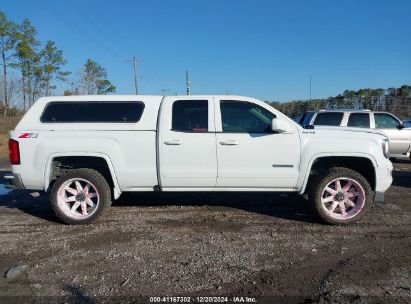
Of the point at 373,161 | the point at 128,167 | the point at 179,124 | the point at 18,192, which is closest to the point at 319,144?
the point at 373,161

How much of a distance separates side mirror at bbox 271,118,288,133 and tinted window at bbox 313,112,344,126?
263 inches

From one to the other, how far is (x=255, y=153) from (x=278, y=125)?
0.54m

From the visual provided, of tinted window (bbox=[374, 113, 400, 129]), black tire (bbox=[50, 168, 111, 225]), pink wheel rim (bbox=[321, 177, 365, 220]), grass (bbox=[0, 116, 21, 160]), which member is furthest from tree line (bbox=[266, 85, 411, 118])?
black tire (bbox=[50, 168, 111, 225])

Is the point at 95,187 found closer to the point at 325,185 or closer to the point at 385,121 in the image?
the point at 325,185

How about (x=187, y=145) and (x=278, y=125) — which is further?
(x=187, y=145)

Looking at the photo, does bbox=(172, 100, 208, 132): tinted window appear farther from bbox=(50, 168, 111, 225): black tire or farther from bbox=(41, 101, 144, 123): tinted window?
bbox=(50, 168, 111, 225): black tire

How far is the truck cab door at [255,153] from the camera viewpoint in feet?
19.0

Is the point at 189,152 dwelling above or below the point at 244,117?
below

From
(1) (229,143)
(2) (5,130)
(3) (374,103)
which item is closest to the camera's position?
(1) (229,143)

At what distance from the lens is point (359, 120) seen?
1210 centimetres

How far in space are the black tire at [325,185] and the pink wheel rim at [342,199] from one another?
0.14ft

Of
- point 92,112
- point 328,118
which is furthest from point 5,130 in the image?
point 92,112

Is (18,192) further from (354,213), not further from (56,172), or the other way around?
(354,213)

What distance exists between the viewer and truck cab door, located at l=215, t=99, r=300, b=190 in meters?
5.79
